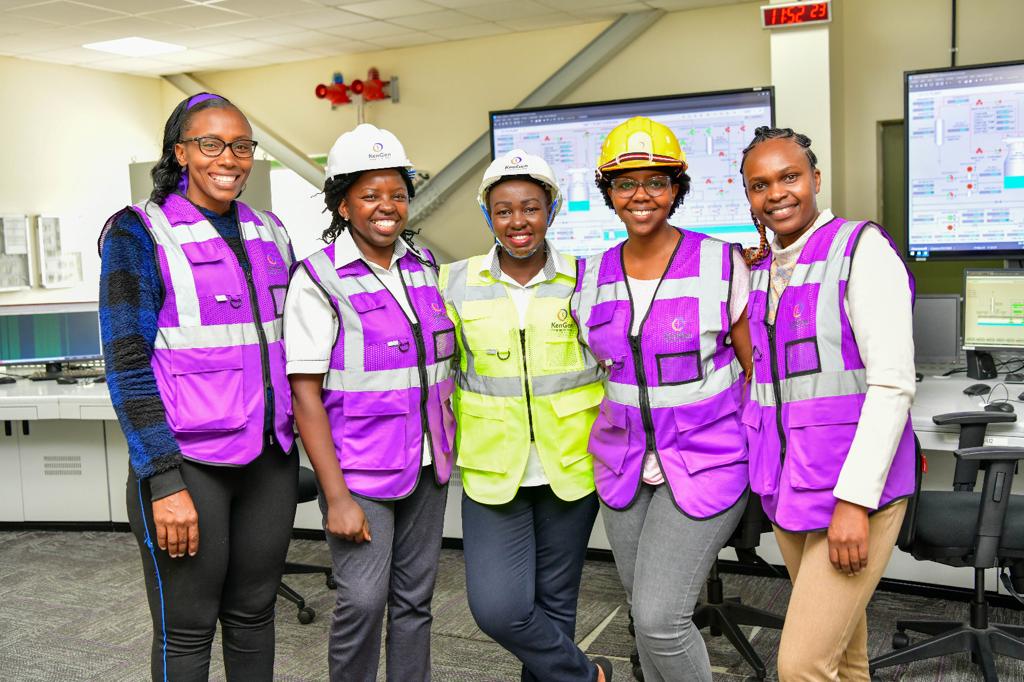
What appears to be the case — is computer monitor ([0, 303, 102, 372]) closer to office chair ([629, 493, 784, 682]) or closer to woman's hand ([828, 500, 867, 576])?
office chair ([629, 493, 784, 682])

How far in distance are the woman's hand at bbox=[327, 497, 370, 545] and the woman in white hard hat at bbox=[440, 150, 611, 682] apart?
0.26 m

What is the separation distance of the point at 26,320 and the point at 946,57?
5.29 meters

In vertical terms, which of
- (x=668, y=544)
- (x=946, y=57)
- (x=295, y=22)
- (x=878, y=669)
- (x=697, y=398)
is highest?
(x=295, y=22)

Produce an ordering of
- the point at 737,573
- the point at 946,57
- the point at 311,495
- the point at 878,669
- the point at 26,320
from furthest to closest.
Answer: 1. the point at 946,57
2. the point at 26,320
3. the point at 737,573
4. the point at 311,495
5. the point at 878,669

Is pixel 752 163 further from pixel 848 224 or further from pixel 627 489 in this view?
pixel 627 489

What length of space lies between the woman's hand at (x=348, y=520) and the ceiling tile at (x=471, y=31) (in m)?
5.35

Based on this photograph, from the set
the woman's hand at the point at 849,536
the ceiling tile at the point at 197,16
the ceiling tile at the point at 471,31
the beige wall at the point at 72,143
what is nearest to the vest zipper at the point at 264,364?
the woman's hand at the point at 849,536

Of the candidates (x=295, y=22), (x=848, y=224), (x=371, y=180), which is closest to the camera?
(x=848, y=224)

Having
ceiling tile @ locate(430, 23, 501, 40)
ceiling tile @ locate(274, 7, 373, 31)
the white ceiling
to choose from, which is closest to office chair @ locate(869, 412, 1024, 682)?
the white ceiling

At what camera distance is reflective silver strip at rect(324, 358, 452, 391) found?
6.68ft

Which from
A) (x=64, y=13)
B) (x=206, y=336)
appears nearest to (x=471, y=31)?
(x=64, y=13)

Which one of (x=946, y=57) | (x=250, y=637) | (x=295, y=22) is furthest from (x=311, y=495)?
(x=946, y=57)

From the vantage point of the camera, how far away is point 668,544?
192cm

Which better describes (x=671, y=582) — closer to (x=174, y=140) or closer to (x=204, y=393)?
(x=204, y=393)
